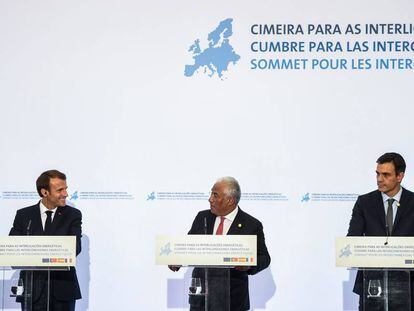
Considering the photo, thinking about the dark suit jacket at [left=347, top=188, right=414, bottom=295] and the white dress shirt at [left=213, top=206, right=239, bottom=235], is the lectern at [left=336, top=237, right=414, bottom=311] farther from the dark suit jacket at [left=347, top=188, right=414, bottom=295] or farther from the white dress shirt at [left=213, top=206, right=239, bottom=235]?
the white dress shirt at [left=213, top=206, right=239, bottom=235]

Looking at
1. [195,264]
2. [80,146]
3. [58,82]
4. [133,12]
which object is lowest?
[195,264]

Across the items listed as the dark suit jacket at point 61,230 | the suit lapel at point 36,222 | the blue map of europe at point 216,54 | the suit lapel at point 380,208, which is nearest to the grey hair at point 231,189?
the suit lapel at point 380,208

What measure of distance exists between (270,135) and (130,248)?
65.0 inches

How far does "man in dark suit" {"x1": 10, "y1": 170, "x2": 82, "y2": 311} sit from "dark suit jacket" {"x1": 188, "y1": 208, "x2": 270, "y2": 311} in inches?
37.8

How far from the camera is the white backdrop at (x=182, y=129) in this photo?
7121mm

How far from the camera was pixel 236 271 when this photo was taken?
5445 millimetres

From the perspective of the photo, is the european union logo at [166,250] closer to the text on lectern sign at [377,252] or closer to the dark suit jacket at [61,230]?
the dark suit jacket at [61,230]

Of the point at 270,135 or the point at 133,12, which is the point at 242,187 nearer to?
the point at 270,135

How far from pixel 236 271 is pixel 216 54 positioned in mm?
2500

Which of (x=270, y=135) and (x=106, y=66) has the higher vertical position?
(x=106, y=66)

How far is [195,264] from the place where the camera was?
5039 mm

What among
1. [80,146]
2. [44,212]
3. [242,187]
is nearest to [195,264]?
[44,212]

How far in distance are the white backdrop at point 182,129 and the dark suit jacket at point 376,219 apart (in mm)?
1176

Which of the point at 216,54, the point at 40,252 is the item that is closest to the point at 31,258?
the point at 40,252
